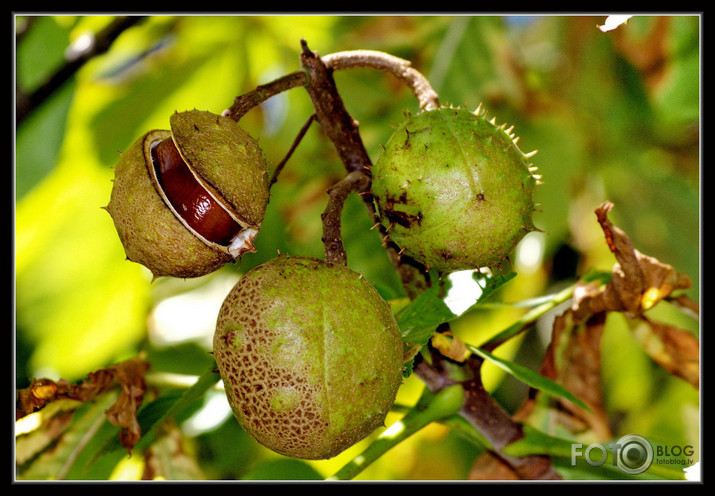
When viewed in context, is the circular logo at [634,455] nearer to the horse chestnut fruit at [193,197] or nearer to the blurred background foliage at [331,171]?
the blurred background foliage at [331,171]

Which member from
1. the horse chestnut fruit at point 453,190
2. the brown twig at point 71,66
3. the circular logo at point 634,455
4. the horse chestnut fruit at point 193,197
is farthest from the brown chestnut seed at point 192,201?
the brown twig at point 71,66

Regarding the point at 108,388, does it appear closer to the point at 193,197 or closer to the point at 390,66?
the point at 193,197

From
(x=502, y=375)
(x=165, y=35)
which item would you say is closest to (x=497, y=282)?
(x=502, y=375)

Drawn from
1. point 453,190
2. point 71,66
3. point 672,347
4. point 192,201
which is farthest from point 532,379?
point 71,66

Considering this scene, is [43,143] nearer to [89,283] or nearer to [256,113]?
[89,283]

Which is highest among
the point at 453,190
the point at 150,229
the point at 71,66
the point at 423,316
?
the point at 71,66

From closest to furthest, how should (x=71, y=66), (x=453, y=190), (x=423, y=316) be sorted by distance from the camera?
(x=453, y=190), (x=423, y=316), (x=71, y=66)

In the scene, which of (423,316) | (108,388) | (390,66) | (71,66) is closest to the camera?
(423,316)
